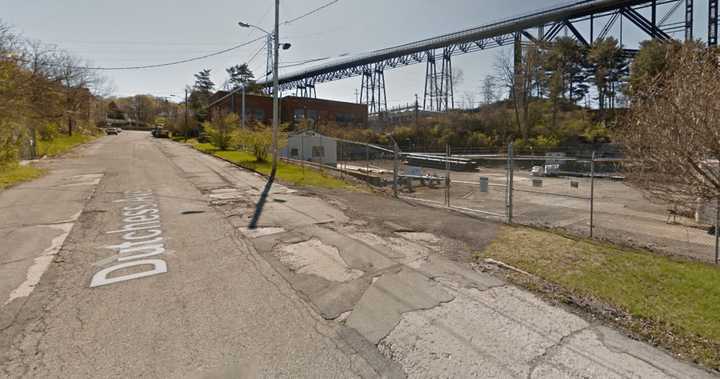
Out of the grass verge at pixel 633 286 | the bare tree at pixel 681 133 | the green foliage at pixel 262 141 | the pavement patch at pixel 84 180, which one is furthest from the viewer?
the green foliage at pixel 262 141

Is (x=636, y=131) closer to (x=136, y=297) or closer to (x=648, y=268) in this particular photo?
(x=648, y=268)

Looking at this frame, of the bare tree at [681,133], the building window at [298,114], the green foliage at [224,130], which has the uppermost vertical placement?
the building window at [298,114]

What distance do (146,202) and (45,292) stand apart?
5.78 metres

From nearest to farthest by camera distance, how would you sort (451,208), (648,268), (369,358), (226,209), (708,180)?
(369,358), (708,180), (648,268), (226,209), (451,208)

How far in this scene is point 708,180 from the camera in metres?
4.48

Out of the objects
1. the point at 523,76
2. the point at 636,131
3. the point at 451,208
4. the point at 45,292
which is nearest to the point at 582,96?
the point at 523,76

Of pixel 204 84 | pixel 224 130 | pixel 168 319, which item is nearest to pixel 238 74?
pixel 204 84

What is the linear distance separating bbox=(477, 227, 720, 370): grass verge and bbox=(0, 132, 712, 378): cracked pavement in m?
0.35

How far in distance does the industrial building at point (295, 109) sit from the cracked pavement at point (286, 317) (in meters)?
45.7

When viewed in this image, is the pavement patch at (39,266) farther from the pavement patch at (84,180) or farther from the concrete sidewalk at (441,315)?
the pavement patch at (84,180)

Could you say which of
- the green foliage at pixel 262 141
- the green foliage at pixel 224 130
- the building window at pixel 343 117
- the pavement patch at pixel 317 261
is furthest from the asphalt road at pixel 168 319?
the building window at pixel 343 117

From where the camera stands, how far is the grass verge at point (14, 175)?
11.8m

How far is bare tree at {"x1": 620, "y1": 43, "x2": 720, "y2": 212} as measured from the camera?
4.07m

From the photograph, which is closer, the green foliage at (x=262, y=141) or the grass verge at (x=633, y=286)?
the grass verge at (x=633, y=286)
